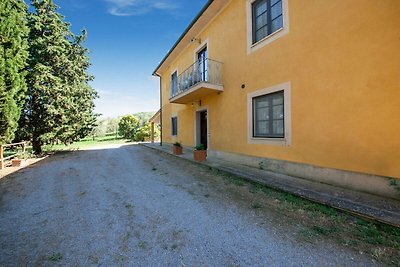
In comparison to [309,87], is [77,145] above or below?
below

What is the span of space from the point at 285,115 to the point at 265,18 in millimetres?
3479

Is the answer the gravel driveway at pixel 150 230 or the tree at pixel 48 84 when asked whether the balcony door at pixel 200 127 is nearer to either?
the gravel driveway at pixel 150 230

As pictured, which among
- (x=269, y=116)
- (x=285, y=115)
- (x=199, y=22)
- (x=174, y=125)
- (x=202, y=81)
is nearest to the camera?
(x=285, y=115)

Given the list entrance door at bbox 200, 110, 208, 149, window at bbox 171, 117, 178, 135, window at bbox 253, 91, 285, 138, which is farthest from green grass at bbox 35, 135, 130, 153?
window at bbox 253, 91, 285, 138

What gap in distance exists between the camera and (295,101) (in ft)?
18.2

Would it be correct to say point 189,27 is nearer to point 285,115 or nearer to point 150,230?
point 285,115

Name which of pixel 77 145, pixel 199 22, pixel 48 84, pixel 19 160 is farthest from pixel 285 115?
pixel 77 145

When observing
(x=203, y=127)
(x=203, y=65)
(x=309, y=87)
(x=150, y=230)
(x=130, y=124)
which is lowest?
(x=150, y=230)

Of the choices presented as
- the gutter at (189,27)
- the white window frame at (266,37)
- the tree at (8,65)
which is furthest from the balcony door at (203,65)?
the tree at (8,65)

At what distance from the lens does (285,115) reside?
19.1 ft

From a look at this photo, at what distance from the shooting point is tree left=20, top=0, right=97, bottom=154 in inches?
460

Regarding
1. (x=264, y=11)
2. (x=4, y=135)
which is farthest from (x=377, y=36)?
(x=4, y=135)

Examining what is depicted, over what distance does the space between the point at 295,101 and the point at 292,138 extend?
3.49ft

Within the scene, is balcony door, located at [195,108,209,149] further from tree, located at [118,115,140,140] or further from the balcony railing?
tree, located at [118,115,140,140]
